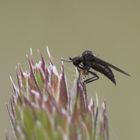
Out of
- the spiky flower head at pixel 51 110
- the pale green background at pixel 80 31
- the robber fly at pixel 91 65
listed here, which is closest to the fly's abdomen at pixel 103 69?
the robber fly at pixel 91 65

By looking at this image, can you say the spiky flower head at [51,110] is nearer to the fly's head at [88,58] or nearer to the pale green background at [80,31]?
the fly's head at [88,58]

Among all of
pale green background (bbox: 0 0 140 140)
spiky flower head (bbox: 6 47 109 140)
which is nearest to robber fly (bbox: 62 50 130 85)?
spiky flower head (bbox: 6 47 109 140)

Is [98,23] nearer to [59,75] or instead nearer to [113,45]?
[113,45]

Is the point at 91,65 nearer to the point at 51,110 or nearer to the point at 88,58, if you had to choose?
the point at 88,58

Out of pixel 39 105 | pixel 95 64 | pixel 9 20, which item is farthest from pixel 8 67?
pixel 39 105

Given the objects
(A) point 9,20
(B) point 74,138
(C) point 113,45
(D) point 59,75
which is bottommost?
(B) point 74,138

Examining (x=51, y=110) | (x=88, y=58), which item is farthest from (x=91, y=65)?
(x=51, y=110)

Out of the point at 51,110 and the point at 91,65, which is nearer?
the point at 51,110
